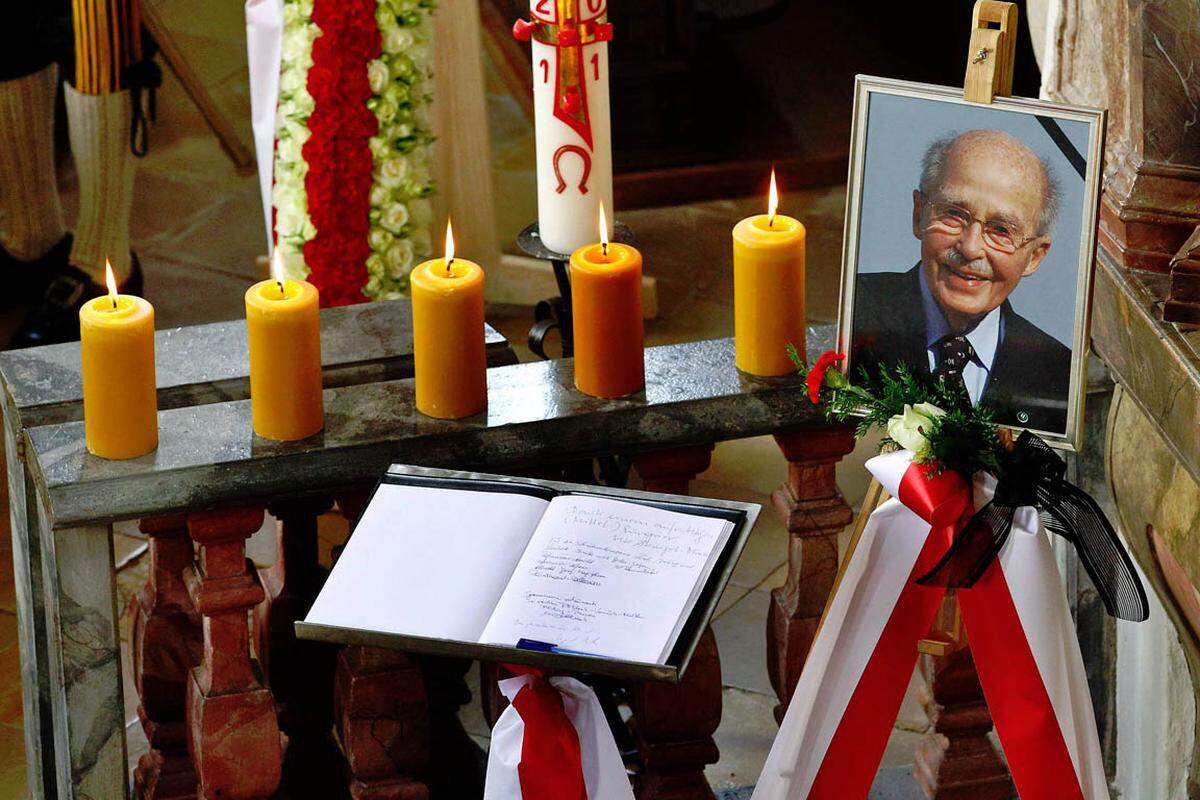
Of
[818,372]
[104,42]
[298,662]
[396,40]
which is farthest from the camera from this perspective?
[104,42]

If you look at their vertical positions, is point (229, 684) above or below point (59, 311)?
above

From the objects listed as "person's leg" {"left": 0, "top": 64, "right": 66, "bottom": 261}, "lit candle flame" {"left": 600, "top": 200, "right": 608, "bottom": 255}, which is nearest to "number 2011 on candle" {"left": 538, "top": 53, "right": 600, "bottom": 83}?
"lit candle flame" {"left": 600, "top": 200, "right": 608, "bottom": 255}

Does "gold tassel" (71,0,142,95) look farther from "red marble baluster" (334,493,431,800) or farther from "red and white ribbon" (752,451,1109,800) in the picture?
"red and white ribbon" (752,451,1109,800)

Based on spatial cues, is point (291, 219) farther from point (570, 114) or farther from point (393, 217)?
point (570, 114)

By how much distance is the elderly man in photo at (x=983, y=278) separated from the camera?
1.49 m

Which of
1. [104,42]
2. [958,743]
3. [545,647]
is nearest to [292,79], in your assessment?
[104,42]

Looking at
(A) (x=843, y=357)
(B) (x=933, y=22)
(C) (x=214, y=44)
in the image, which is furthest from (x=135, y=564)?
(B) (x=933, y=22)

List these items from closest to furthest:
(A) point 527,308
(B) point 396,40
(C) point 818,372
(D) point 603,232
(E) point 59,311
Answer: (C) point 818,372 → (D) point 603,232 → (B) point 396,40 → (E) point 59,311 → (A) point 527,308

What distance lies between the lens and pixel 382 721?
1.75 meters

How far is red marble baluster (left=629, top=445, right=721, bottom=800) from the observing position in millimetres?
1782

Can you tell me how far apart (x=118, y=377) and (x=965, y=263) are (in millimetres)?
752

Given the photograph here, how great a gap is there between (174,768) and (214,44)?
11.4ft

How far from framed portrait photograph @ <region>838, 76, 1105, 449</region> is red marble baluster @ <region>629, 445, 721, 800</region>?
30cm

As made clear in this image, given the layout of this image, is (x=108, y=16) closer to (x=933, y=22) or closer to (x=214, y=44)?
(x=214, y=44)
